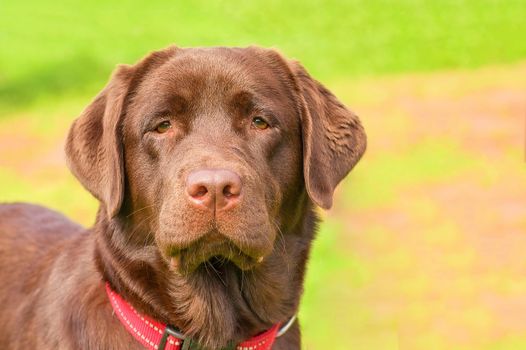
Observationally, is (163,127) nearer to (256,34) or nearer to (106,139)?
(106,139)

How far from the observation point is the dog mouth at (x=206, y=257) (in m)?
3.77

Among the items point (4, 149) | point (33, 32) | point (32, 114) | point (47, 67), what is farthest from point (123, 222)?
point (33, 32)

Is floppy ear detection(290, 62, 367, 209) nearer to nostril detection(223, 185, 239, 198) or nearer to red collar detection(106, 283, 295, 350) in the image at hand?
nostril detection(223, 185, 239, 198)

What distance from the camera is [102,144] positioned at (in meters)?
4.16

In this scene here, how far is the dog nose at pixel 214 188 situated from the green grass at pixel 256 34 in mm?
12781

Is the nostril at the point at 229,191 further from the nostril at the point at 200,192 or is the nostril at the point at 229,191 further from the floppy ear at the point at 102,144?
the floppy ear at the point at 102,144

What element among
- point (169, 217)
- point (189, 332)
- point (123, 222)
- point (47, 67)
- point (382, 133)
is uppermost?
point (169, 217)

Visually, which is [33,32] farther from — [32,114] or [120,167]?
[120,167]

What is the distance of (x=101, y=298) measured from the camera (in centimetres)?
415

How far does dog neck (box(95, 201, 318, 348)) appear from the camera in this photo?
13.3ft

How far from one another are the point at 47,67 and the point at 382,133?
7.64 meters

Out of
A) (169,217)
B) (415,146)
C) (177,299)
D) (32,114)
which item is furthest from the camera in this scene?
(32,114)

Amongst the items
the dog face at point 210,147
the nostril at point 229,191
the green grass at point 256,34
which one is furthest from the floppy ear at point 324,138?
the green grass at point 256,34

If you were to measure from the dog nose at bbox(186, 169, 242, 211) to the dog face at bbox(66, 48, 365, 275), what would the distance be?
23mm
